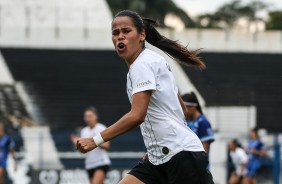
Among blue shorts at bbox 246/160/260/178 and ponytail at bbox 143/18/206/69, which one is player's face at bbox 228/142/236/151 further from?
ponytail at bbox 143/18/206/69

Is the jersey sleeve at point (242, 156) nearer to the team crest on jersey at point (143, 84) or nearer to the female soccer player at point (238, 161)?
the female soccer player at point (238, 161)

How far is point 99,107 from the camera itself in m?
29.1

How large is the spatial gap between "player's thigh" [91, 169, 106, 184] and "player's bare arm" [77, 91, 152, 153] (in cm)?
795

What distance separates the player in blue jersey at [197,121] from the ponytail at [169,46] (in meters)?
3.87

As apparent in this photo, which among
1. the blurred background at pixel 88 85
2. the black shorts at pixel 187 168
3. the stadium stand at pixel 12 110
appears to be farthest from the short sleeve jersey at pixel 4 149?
the black shorts at pixel 187 168

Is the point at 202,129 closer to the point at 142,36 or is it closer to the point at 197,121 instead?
the point at 197,121

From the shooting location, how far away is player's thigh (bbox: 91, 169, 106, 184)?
1335 cm

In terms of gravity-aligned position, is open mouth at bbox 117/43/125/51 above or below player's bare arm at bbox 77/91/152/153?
above

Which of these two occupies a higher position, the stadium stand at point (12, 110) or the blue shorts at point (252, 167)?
the stadium stand at point (12, 110)

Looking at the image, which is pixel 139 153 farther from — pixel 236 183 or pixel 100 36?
pixel 100 36

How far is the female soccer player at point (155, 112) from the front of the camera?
5.48 m

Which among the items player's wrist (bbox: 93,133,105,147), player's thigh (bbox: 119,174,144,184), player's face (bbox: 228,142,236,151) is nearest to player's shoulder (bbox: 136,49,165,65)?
player's wrist (bbox: 93,133,105,147)

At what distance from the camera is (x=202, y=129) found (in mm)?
10023

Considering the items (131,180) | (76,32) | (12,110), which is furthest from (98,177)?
(76,32)
